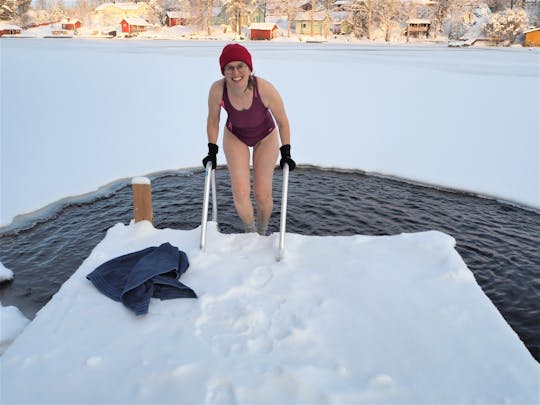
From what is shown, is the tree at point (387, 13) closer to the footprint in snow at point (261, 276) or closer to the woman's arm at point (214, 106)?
the woman's arm at point (214, 106)

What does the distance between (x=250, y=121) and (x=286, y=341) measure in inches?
83.1

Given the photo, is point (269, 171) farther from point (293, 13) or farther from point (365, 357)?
point (293, 13)

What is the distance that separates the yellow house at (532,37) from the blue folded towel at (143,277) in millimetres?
43001

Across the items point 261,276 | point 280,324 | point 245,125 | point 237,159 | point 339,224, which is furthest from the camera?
point 339,224

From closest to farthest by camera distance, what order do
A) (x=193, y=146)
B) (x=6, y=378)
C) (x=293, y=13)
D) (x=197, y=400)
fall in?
(x=197, y=400), (x=6, y=378), (x=193, y=146), (x=293, y=13)

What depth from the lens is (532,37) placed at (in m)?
36.3

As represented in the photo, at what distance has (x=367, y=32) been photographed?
4669 centimetres

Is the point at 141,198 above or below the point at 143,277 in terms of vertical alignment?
above

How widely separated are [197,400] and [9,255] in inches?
142

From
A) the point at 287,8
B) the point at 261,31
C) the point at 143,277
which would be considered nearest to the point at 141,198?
the point at 143,277

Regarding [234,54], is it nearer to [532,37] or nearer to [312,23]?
[532,37]

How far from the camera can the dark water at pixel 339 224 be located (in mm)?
4184

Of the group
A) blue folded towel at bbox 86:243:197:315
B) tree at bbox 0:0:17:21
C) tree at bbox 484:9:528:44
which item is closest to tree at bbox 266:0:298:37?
tree at bbox 484:9:528:44

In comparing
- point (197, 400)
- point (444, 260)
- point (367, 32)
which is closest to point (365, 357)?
point (197, 400)
